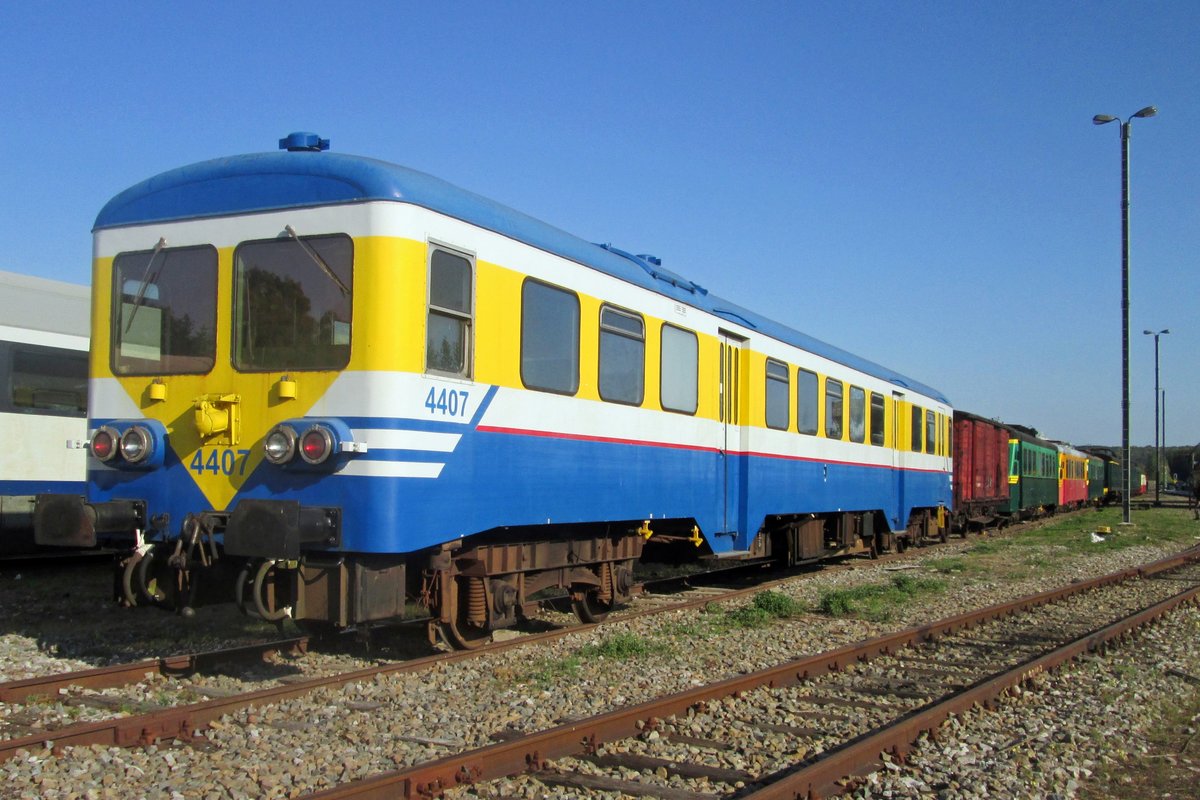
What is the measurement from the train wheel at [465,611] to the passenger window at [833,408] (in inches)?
304

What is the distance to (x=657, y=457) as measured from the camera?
9.77m

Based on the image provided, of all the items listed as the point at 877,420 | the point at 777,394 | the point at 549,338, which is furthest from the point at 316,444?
the point at 877,420

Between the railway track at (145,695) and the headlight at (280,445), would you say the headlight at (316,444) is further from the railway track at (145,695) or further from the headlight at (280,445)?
the railway track at (145,695)

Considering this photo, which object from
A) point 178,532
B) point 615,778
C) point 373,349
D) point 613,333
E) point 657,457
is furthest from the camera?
point 657,457

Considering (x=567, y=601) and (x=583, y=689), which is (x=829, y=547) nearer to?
(x=567, y=601)

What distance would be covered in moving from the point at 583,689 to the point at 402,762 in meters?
1.99

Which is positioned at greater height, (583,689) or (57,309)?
(57,309)

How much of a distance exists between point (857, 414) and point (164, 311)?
11132 mm

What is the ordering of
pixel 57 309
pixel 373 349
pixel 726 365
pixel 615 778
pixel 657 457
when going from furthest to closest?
1. pixel 57 309
2. pixel 726 365
3. pixel 657 457
4. pixel 373 349
5. pixel 615 778

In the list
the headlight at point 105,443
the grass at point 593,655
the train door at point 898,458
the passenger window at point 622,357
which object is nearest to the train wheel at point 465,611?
the grass at point 593,655

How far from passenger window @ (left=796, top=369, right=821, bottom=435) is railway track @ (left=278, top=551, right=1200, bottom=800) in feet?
13.6

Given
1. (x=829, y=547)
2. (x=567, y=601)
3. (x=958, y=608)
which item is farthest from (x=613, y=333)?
(x=829, y=547)

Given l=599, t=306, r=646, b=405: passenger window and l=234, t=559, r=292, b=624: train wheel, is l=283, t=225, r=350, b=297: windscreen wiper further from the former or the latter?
l=599, t=306, r=646, b=405: passenger window

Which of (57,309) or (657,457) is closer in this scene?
(657,457)
